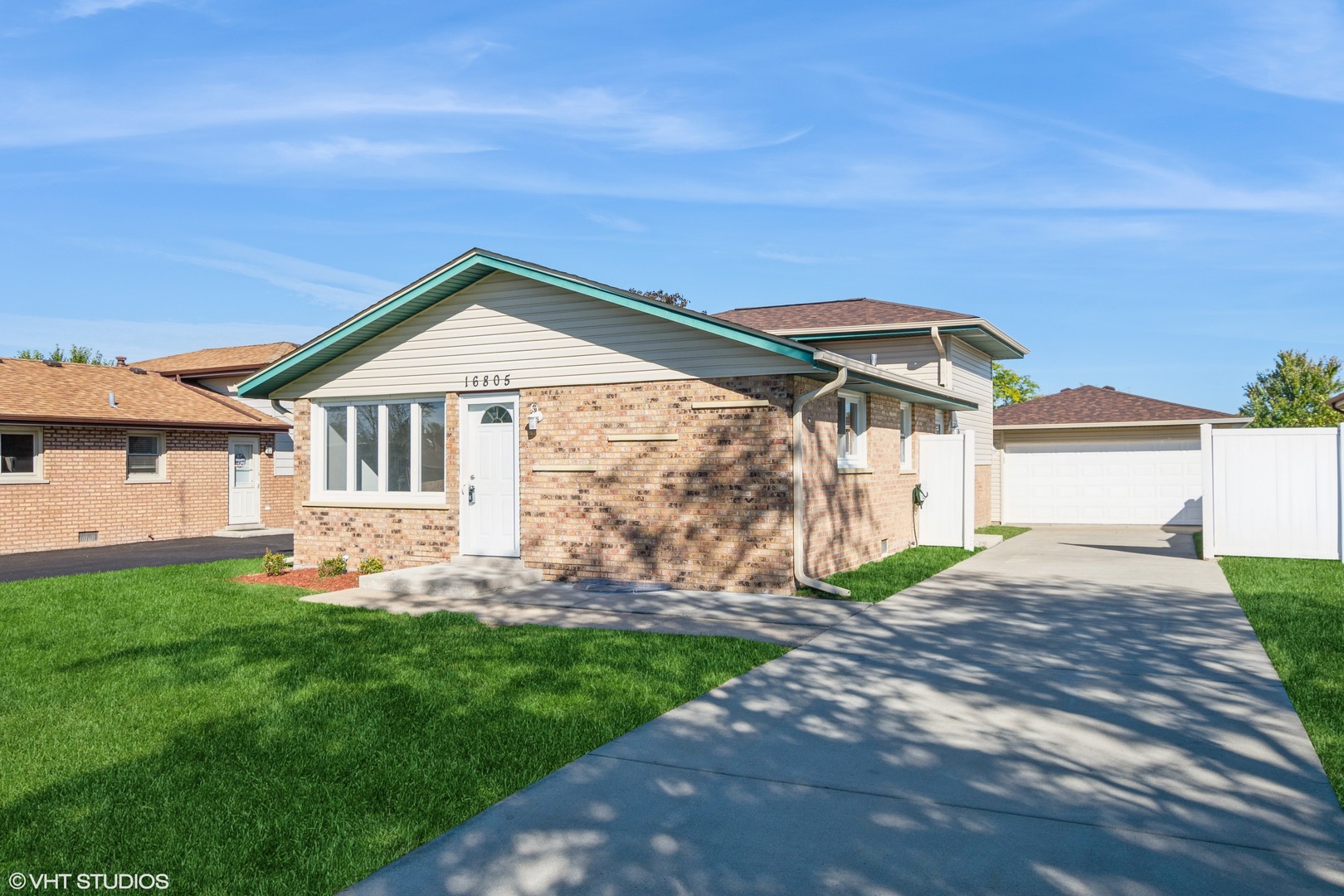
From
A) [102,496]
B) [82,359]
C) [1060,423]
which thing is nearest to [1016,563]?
[1060,423]

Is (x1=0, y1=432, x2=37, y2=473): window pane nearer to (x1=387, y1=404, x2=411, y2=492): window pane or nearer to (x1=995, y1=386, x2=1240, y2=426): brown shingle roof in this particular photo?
(x1=387, y1=404, x2=411, y2=492): window pane

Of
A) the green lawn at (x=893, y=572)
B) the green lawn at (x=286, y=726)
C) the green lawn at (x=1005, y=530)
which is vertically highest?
the green lawn at (x=893, y=572)

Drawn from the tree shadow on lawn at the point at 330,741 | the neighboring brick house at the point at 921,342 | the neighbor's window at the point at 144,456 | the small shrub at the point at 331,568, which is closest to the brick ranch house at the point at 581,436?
the small shrub at the point at 331,568

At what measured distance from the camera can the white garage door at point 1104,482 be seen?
77.1 ft

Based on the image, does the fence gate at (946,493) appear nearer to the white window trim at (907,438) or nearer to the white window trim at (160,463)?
the white window trim at (907,438)

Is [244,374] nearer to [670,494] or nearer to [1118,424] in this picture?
[670,494]

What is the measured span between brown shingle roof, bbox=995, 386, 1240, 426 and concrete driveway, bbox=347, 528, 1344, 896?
16.5 metres

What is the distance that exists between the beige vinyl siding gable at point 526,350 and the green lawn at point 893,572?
294cm

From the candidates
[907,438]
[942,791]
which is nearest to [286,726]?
[942,791]

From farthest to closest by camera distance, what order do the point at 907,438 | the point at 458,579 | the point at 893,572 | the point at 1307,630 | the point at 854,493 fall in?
the point at 907,438 < the point at 854,493 < the point at 893,572 < the point at 458,579 < the point at 1307,630

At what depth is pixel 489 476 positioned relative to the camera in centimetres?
1388

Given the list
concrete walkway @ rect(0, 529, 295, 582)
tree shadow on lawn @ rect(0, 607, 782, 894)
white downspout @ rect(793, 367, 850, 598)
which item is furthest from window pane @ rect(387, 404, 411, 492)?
white downspout @ rect(793, 367, 850, 598)

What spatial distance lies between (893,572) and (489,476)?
6115 millimetres

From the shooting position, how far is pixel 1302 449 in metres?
14.3
